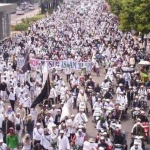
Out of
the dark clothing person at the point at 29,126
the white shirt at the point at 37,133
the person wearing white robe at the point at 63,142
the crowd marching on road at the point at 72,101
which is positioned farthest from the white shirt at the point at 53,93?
the person wearing white robe at the point at 63,142

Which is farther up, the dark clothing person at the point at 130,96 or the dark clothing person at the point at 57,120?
the dark clothing person at the point at 57,120

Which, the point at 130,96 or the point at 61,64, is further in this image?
the point at 61,64

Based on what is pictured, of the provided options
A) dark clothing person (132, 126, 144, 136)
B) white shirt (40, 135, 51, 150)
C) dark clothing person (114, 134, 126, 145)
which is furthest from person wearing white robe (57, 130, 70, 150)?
dark clothing person (132, 126, 144, 136)

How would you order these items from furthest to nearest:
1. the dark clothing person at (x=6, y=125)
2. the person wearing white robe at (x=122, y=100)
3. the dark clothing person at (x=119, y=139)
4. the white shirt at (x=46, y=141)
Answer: the person wearing white robe at (x=122, y=100) < the dark clothing person at (x=6, y=125) < the dark clothing person at (x=119, y=139) < the white shirt at (x=46, y=141)

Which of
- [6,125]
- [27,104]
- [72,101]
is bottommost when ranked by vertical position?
[72,101]

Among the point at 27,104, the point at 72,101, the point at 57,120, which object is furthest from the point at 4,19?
the point at 57,120

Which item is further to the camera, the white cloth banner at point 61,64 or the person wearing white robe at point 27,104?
the white cloth banner at point 61,64

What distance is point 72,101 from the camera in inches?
773

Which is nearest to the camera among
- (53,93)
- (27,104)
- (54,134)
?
(54,134)

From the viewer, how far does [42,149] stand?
14156mm

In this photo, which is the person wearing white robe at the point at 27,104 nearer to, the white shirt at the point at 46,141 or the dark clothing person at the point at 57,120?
the dark clothing person at the point at 57,120

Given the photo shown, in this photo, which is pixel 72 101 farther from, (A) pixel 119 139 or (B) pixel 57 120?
(A) pixel 119 139

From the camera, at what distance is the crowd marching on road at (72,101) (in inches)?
585

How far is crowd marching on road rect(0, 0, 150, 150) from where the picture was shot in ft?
48.8
